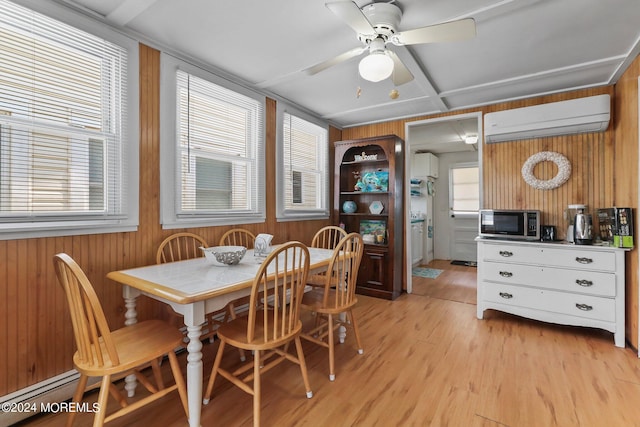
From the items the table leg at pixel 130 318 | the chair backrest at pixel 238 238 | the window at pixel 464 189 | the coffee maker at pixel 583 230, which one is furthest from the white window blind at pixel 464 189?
the table leg at pixel 130 318

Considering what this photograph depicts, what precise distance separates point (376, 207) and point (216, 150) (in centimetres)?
234

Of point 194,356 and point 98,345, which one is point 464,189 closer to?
point 194,356

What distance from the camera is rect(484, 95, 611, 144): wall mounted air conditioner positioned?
2.73m

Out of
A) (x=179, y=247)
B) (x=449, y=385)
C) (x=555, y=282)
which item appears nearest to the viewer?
(x=449, y=385)

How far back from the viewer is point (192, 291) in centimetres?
151

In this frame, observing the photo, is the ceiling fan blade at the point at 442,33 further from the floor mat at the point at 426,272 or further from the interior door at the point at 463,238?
the interior door at the point at 463,238

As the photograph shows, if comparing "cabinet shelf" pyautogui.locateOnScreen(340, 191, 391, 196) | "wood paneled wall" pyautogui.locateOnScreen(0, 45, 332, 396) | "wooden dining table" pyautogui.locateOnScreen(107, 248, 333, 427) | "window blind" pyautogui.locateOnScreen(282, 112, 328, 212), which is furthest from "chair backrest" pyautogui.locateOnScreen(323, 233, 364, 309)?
"cabinet shelf" pyautogui.locateOnScreen(340, 191, 391, 196)

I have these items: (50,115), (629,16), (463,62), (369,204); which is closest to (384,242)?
(369,204)

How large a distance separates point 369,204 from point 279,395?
296 cm

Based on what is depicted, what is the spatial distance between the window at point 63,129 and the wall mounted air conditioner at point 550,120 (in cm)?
351

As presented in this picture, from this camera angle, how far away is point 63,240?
1.84 metres

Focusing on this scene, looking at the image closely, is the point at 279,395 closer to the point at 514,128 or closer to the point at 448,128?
the point at 514,128

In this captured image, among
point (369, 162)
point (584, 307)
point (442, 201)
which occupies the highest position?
point (369, 162)

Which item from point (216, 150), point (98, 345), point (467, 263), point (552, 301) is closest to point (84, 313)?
point (98, 345)
